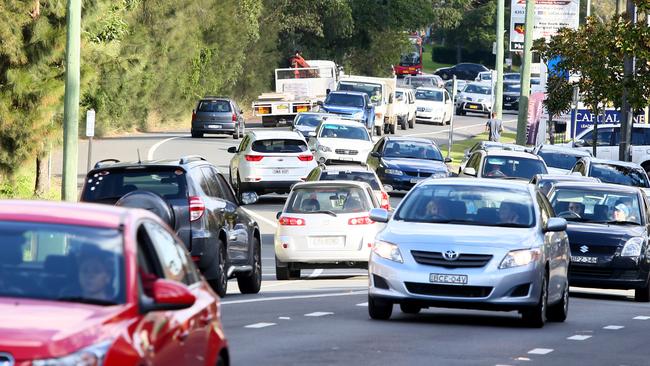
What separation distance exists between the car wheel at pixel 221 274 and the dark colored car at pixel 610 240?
5.23m

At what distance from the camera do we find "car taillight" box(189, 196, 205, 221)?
60.2ft

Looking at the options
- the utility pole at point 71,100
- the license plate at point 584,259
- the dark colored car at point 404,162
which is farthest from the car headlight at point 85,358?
the dark colored car at point 404,162

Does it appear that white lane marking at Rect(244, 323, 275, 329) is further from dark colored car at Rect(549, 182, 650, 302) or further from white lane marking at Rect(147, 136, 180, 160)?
white lane marking at Rect(147, 136, 180, 160)

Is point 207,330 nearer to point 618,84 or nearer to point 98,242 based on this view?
point 98,242

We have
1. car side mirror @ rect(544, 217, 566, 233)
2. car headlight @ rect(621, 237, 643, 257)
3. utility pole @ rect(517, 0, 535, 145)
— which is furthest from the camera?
utility pole @ rect(517, 0, 535, 145)

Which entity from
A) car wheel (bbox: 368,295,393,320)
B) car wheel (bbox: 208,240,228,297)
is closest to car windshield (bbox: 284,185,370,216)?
car wheel (bbox: 208,240,228,297)

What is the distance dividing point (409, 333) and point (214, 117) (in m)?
46.1

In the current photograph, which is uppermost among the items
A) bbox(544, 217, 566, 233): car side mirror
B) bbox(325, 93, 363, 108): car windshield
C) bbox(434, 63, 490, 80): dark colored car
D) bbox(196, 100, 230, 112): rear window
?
bbox(434, 63, 490, 80): dark colored car

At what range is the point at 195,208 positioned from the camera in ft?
60.3

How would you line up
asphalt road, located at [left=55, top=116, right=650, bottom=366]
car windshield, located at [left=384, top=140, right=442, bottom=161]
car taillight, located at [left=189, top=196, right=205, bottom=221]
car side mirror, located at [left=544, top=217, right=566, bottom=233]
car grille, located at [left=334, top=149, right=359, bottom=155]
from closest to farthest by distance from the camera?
asphalt road, located at [left=55, top=116, right=650, bottom=366]
car side mirror, located at [left=544, top=217, right=566, bottom=233]
car taillight, located at [left=189, top=196, right=205, bottom=221]
car windshield, located at [left=384, top=140, right=442, bottom=161]
car grille, located at [left=334, top=149, right=359, bottom=155]

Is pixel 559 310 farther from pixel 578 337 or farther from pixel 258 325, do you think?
pixel 258 325

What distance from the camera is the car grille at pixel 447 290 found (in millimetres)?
15734

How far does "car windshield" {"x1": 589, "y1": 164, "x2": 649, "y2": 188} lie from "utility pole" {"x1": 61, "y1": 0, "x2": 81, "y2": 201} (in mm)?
11236

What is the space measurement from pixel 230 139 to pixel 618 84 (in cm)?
2906
